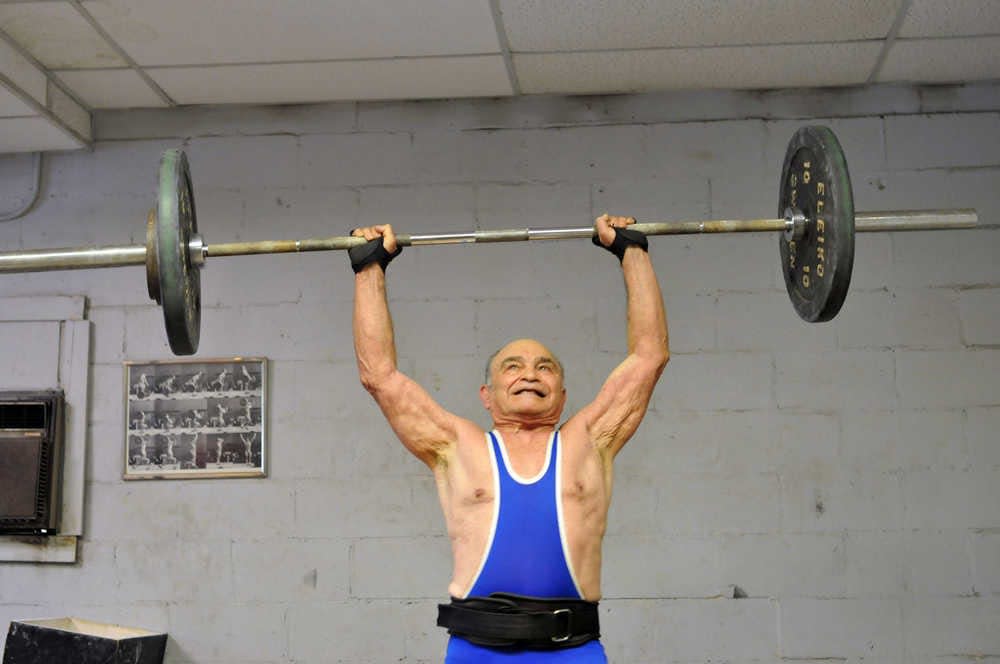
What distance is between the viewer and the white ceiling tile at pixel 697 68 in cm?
359

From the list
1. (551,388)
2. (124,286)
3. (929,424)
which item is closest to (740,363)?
(929,424)

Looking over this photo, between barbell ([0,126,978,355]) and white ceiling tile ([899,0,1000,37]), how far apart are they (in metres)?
0.87

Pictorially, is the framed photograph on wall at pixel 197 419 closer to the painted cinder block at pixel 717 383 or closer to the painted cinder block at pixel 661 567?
the painted cinder block at pixel 661 567

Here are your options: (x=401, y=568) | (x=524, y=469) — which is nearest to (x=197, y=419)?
(x=401, y=568)

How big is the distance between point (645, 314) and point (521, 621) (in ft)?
2.39

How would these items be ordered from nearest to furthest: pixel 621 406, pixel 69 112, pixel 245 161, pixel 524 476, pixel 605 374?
pixel 524 476, pixel 621 406, pixel 605 374, pixel 69 112, pixel 245 161

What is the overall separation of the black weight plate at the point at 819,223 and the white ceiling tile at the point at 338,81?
3.89 feet

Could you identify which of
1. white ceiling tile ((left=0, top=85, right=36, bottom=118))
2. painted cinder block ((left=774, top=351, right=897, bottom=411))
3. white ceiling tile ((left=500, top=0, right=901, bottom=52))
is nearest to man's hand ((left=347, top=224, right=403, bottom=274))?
white ceiling tile ((left=500, top=0, right=901, bottom=52))

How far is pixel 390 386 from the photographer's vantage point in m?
2.62

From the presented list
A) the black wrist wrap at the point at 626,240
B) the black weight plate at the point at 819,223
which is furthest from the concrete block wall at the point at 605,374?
the black wrist wrap at the point at 626,240

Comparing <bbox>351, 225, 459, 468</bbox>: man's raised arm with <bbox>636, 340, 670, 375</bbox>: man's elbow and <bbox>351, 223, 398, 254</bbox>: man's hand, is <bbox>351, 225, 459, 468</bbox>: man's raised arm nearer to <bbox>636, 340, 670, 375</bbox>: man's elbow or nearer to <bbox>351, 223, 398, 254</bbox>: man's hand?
<bbox>351, 223, 398, 254</bbox>: man's hand

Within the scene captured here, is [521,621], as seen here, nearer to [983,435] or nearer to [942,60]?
[983,435]

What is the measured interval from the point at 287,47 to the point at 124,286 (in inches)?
38.9

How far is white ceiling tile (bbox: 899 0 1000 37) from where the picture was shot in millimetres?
3297
